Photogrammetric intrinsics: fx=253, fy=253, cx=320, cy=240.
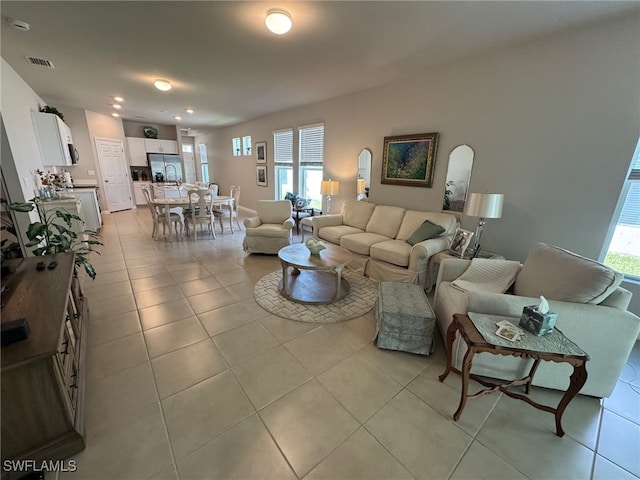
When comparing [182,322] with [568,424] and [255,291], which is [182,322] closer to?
[255,291]

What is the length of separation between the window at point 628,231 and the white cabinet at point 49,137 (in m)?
8.18

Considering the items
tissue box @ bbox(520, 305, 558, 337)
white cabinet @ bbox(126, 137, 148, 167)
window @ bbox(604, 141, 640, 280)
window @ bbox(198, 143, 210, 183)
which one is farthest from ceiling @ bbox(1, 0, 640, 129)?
window @ bbox(198, 143, 210, 183)

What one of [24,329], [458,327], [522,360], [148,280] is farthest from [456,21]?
[148,280]

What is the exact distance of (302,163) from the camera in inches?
229

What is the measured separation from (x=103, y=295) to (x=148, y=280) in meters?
0.49

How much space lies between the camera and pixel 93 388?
1729 mm

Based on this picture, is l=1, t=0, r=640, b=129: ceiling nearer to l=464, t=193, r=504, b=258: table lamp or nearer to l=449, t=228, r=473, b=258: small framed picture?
l=464, t=193, r=504, b=258: table lamp

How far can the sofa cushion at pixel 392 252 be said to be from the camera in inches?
122

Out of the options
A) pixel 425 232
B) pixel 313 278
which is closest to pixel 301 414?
pixel 313 278

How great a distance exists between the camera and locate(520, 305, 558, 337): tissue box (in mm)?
1467

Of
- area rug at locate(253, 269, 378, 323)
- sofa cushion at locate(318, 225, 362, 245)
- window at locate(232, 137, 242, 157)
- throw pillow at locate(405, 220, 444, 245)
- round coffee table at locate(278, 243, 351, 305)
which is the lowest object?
area rug at locate(253, 269, 378, 323)

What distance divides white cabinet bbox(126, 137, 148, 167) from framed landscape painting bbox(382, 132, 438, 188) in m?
8.30

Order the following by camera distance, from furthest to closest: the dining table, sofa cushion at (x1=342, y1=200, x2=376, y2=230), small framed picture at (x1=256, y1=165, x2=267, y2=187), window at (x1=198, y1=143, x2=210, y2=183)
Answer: window at (x1=198, y1=143, x2=210, y2=183), small framed picture at (x1=256, y1=165, x2=267, y2=187), the dining table, sofa cushion at (x1=342, y1=200, x2=376, y2=230)

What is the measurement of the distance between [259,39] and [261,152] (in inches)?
179
